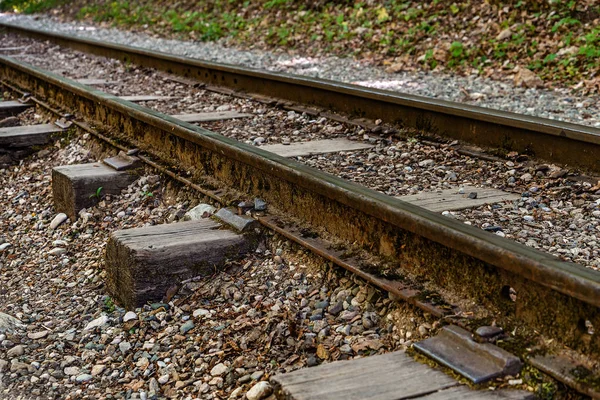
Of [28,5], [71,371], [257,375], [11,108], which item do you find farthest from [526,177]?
[28,5]

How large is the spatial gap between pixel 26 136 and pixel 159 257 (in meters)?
3.49

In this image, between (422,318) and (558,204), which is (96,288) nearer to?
(422,318)

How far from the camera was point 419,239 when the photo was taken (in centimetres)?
302

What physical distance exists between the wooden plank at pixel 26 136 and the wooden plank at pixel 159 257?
3066 mm

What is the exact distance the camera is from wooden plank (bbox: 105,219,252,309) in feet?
11.7

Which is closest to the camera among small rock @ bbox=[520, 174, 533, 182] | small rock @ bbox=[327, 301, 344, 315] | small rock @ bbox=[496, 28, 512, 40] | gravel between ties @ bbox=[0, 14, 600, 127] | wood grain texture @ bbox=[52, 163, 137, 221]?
small rock @ bbox=[327, 301, 344, 315]

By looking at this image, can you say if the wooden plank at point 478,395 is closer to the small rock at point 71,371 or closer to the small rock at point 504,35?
the small rock at point 71,371

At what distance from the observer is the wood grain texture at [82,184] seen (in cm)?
491

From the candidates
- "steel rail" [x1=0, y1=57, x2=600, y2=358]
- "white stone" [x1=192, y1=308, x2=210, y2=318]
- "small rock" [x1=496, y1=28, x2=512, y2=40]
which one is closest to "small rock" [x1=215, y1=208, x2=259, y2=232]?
"steel rail" [x1=0, y1=57, x2=600, y2=358]

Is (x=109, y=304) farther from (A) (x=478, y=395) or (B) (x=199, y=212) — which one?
(A) (x=478, y=395)

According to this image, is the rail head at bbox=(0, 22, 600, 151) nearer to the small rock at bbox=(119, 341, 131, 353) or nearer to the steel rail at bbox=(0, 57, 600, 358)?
the steel rail at bbox=(0, 57, 600, 358)

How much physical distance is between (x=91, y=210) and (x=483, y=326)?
2.98 m

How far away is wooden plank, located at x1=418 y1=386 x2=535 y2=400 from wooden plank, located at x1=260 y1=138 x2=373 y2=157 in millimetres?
2991

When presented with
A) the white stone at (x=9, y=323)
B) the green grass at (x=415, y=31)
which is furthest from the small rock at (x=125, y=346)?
the green grass at (x=415, y=31)
